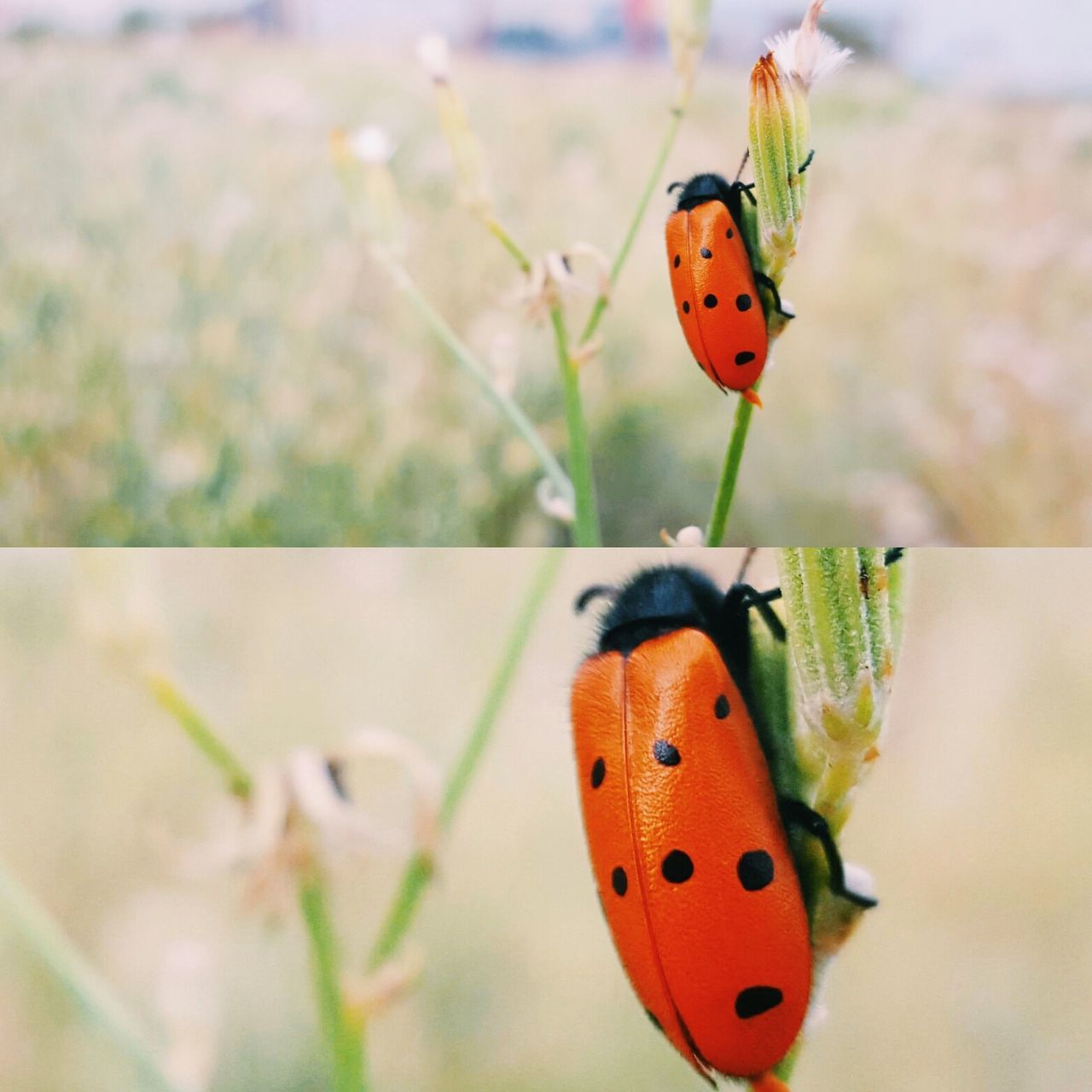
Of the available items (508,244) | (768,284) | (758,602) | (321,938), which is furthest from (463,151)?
(321,938)

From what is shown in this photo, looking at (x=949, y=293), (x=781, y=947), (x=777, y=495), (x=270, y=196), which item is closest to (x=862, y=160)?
(x=949, y=293)

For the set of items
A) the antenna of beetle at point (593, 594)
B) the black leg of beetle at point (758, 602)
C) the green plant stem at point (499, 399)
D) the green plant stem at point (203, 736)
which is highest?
the green plant stem at point (499, 399)

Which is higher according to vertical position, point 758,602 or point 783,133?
point 783,133

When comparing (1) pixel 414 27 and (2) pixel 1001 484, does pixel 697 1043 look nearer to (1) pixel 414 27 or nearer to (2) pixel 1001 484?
(2) pixel 1001 484

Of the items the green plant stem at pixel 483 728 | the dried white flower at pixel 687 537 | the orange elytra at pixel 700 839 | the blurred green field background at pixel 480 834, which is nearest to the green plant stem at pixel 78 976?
the blurred green field background at pixel 480 834

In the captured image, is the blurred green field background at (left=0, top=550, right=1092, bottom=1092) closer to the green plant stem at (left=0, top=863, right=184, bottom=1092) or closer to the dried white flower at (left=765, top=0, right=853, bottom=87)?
the green plant stem at (left=0, top=863, right=184, bottom=1092)

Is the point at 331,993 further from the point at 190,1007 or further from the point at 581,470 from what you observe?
the point at 581,470

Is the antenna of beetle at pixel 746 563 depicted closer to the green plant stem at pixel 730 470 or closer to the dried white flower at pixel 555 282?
the green plant stem at pixel 730 470
